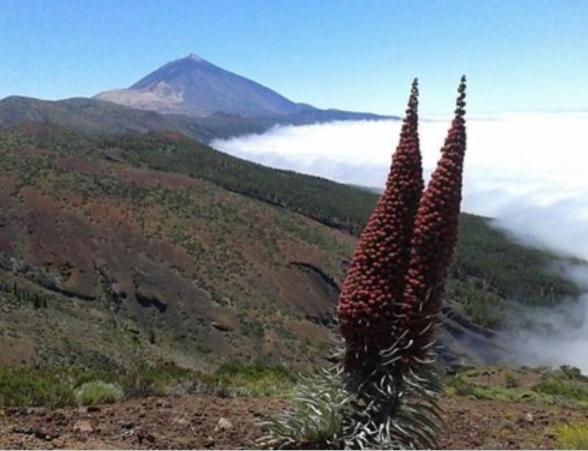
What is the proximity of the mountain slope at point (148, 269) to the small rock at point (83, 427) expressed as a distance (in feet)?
89.3

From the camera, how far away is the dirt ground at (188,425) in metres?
7.57

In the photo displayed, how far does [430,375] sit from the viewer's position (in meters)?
4.55

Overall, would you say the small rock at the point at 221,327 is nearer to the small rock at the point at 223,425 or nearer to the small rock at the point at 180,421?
the small rock at the point at 180,421

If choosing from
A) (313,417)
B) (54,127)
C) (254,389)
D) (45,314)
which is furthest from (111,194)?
(313,417)

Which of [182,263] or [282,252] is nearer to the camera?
[182,263]

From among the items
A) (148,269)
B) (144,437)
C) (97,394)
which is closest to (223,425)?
(144,437)

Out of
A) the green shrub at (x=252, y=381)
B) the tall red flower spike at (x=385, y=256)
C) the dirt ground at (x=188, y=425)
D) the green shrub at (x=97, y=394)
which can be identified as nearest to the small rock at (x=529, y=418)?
the dirt ground at (x=188, y=425)

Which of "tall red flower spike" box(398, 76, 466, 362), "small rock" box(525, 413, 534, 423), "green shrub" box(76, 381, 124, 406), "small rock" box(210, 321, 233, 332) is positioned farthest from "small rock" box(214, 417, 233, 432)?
"small rock" box(210, 321, 233, 332)

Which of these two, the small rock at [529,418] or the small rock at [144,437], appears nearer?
the small rock at [144,437]

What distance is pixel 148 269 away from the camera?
71.2 meters

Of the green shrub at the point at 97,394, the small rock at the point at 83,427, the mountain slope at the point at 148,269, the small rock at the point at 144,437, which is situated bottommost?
the mountain slope at the point at 148,269

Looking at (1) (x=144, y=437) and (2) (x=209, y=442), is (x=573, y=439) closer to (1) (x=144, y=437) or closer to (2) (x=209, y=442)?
(2) (x=209, y=442)

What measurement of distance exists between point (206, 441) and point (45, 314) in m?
40.2

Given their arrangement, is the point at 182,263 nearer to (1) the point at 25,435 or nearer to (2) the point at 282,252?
(2) the point at 282,252
